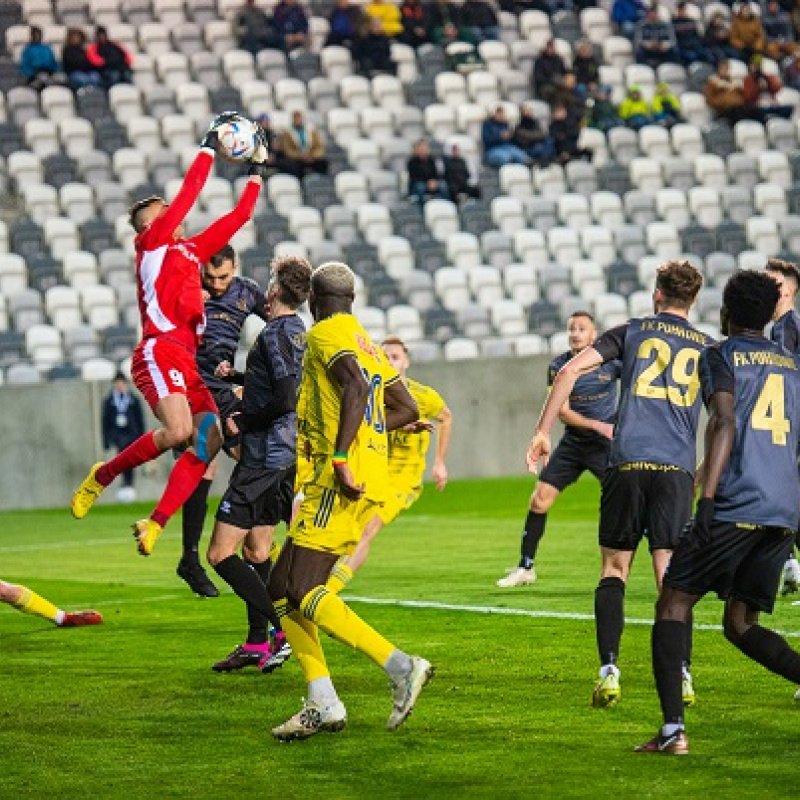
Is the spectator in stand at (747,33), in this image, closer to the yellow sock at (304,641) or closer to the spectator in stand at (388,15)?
the spectator in stand at (388,15)

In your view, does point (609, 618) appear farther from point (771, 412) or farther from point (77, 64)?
point (77, 64)

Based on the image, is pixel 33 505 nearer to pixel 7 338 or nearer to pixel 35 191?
pixel 7 338

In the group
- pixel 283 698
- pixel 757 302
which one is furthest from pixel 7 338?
pixel 757 302

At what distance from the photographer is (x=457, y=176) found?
29109mm

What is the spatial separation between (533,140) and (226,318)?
746 inches

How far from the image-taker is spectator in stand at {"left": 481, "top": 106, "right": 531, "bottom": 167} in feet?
99.0

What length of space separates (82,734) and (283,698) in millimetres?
1199

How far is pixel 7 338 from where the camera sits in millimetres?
24062

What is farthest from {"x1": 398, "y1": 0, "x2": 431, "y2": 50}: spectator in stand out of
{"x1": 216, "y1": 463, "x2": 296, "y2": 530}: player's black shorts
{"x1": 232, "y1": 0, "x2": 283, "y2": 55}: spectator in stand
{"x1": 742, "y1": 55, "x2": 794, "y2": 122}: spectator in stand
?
{"x1": 216, "y1": 463, "x2": 296, "y2": 530}: player's black shorts

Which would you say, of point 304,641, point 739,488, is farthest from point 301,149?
point 739,488

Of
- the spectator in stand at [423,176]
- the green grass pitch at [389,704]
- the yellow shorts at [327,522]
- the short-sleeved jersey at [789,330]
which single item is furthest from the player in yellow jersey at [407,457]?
the spectator in stand at [423,176]

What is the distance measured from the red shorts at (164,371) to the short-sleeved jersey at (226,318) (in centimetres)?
62

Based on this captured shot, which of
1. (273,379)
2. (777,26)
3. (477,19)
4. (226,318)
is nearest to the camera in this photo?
(273,379)

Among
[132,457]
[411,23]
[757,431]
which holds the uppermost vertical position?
[411,23]
